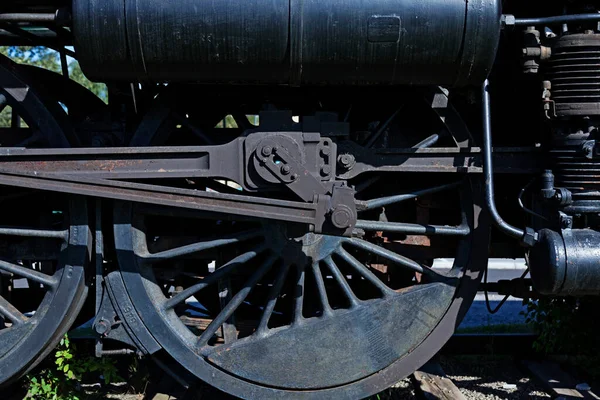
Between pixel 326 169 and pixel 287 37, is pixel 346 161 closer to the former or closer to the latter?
pixel 326 169

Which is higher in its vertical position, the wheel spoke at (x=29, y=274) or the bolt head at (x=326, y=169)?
the bolt head at (x=326, y=169)

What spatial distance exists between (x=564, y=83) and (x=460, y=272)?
44.9 inches

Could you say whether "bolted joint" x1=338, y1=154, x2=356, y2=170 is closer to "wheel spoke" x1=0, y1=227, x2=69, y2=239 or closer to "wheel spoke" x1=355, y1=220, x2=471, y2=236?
"wheel spoke" x1=355, y1=220, x2=471, y2=236

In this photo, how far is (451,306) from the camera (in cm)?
343

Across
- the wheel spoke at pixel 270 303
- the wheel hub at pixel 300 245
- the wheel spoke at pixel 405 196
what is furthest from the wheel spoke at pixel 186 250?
the wheel spoke at pixel 405 196

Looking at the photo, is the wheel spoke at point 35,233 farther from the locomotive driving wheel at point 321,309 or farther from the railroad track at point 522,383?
the railroad track at point 522,383

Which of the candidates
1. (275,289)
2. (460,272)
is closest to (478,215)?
(460,272)

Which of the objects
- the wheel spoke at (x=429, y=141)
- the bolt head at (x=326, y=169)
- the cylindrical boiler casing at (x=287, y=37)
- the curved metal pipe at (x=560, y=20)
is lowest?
the bolt head at (x=326, y=169)

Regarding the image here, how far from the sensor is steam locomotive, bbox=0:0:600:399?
2.78m

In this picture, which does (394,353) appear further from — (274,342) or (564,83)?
(564,83)

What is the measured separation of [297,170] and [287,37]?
683 mm

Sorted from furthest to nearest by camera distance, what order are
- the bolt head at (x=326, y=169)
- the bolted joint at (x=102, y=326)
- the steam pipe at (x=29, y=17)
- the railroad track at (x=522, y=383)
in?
1. the railroad track at (x=522, y=383)
2. the bolted joint at (x=102, y=326)
3. the bolt head at (x=326, y=169)
4. the steam pipe at (x=29, y=17)

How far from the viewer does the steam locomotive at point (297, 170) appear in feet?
9.11

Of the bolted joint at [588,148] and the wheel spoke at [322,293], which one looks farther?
the wheel spoke at [322,293]
